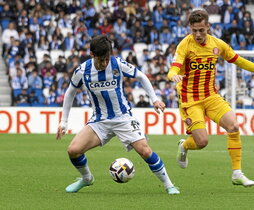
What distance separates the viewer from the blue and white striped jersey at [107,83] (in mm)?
9516

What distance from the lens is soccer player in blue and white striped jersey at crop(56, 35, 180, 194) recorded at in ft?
31.1

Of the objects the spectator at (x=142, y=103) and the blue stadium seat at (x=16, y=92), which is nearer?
the spectator at (x=142, y=103)

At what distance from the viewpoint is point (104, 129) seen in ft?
31.7

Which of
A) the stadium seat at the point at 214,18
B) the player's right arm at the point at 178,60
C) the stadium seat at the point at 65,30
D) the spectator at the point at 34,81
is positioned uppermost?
the player's right arm at the point at 178,60

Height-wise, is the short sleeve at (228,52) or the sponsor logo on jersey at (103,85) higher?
the short sleeve at (228,52)

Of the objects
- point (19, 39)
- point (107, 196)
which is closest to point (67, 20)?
point (19, 39)

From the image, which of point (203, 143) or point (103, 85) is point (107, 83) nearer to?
point (103, 85)

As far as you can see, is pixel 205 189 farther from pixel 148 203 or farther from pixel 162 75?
pixel 162 75

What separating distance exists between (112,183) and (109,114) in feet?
5.23

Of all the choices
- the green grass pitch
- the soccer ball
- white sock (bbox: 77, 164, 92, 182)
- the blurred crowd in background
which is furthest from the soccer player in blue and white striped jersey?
the blurred crowd in background

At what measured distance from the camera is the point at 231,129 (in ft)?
34.0

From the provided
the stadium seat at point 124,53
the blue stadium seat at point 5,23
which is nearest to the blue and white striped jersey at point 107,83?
the stadium seat at point 124,53

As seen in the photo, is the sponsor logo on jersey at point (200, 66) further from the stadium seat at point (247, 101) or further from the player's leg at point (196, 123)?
the stadium seat at point (247, 101)

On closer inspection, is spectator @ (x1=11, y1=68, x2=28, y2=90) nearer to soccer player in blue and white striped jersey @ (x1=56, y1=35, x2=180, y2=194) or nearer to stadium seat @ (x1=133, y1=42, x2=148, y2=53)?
stadium seat @ (x1=133, y1=42, x2=148, y2=53)
